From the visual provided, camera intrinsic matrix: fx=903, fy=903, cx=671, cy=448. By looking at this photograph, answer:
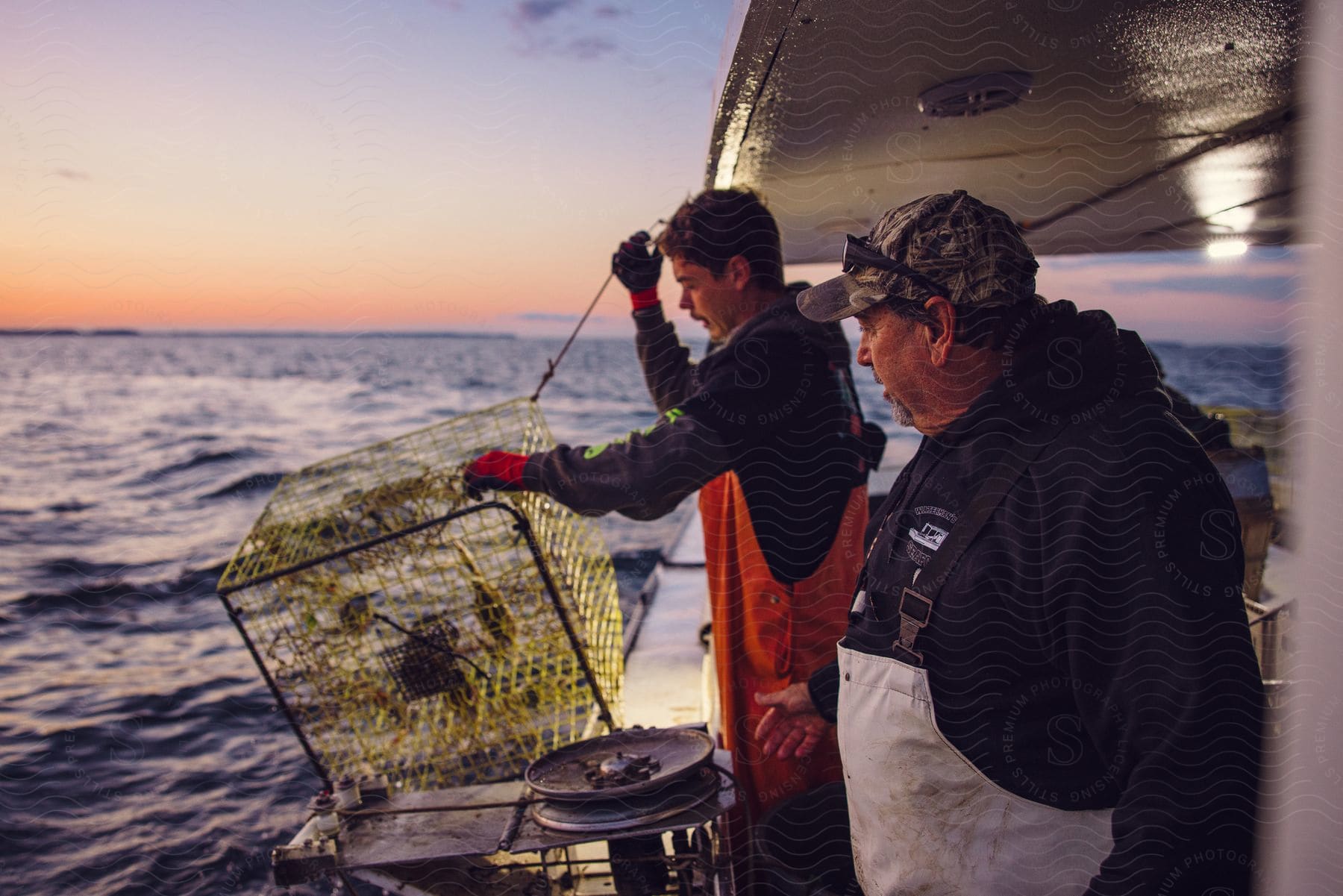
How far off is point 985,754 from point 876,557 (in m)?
0.32

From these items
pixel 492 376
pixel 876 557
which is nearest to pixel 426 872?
pixel 876 557

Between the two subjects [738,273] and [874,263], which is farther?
[738,273]

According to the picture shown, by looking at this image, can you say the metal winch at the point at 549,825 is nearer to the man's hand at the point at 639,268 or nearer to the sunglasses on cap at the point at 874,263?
the sunglasses on cap at the point at 874,263

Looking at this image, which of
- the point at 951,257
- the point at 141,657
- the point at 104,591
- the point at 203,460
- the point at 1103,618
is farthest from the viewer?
the point at 203,460

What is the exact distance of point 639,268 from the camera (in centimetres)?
248

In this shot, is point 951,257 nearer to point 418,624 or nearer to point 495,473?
point 495,473

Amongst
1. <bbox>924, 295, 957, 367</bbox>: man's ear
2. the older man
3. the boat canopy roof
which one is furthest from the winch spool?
the boat canopy roof

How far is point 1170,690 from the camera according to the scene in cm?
95

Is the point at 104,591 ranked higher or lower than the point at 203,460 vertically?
lower

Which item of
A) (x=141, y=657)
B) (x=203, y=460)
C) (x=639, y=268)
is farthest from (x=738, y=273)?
(x=203, y=460)

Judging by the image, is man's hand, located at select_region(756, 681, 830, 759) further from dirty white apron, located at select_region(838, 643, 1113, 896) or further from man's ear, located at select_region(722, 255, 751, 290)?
man's ear, located at select_region(722, 255, 751, 290)

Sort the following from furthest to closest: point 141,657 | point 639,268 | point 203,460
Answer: point 203,460 < point 141,657 < point 639,268

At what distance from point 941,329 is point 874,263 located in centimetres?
13

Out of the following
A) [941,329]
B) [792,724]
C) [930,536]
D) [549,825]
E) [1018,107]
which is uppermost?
[1018,107]
